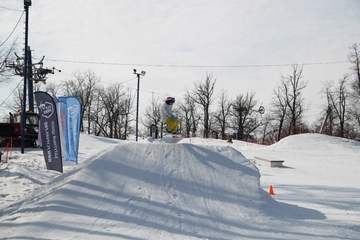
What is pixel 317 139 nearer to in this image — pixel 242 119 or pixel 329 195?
→ pixel 329 195

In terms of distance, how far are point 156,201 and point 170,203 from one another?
321mm

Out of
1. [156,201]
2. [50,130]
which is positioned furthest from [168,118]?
[156,201]

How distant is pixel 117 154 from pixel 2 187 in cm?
460

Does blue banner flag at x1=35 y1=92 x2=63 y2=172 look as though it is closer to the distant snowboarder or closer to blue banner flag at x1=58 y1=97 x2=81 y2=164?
blue banner flag at x1=58 y1=97 x2=81 y2=164

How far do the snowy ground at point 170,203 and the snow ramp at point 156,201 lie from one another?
20mm

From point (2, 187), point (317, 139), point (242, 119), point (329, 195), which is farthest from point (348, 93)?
point (2, 187)

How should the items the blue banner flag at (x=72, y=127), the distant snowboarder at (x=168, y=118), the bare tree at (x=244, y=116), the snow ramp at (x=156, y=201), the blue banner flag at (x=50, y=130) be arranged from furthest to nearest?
the bare tree at (x=244, y=116) < the blue banner flag at (x=72, y=127) < the blue banner flag at (x=50, y=130) < the distant snowboarder at (x=168, y=118) < the snow ramp at (x=156, y=201)

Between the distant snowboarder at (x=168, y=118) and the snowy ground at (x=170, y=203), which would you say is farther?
the distant snowboarder at (x=168, y=118)

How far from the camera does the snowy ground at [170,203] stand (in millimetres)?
5934

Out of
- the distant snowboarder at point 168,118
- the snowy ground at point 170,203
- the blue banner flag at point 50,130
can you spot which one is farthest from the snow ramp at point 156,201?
the blue banner flag at point 50,130

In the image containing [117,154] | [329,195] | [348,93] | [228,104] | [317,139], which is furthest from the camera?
[228,104]

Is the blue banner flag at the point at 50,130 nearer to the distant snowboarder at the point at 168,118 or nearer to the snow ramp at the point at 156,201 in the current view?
the distant snowboarder at the point at 168,118

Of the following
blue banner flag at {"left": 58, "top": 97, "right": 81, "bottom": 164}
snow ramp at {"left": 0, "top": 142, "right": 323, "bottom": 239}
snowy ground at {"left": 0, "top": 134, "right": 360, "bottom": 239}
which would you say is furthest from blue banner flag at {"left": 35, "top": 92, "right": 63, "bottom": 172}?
snow ramp at {"left": 0, "top": 142, "right": 323, "bottom": 239}

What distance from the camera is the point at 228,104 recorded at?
54.4 m
